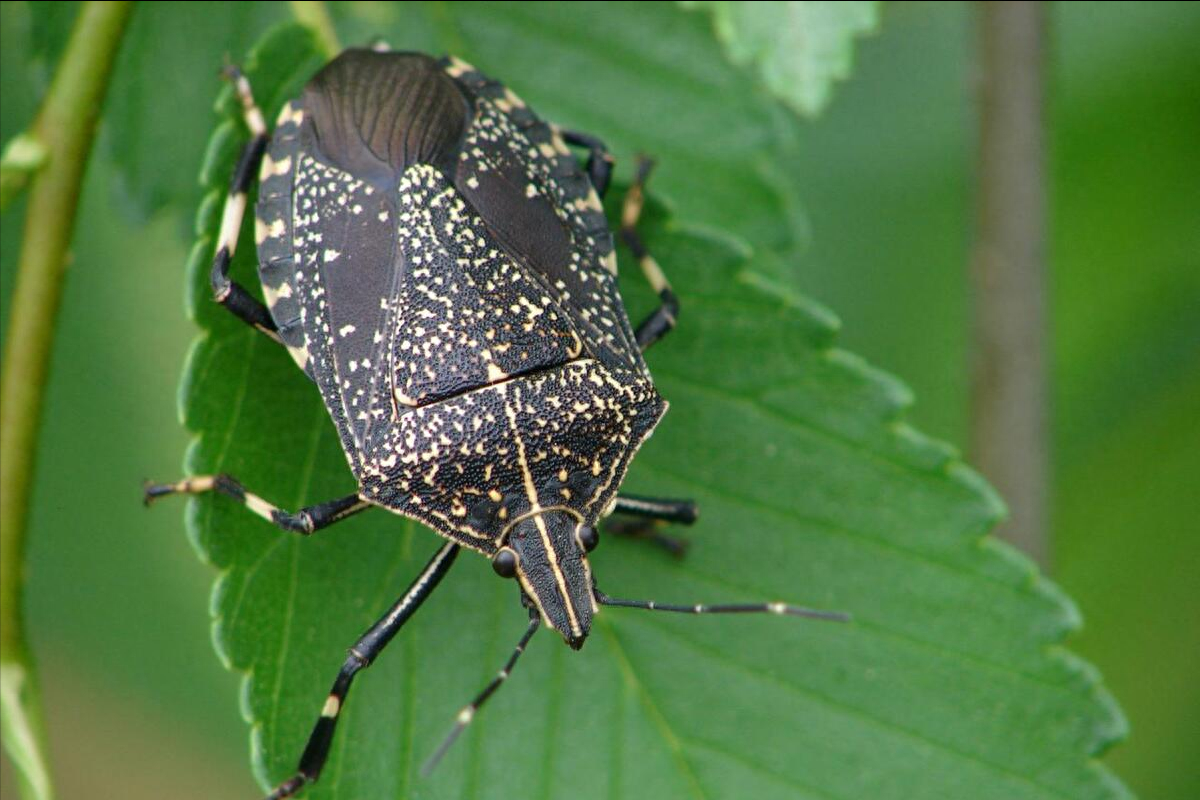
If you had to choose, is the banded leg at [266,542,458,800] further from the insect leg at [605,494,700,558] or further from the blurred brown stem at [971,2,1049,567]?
the blurred brown stem at [971,2,1049,567]

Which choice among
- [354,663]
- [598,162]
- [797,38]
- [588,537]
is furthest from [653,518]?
[797,38]

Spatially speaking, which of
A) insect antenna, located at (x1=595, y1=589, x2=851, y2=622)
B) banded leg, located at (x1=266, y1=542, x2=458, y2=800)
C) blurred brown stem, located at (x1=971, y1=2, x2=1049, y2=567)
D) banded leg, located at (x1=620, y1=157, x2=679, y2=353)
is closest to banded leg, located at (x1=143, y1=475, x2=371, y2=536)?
banded leg, located at (x1=266, y1=542, x2=458, y2=800)

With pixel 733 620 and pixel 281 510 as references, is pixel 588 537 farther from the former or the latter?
pixel 281 510

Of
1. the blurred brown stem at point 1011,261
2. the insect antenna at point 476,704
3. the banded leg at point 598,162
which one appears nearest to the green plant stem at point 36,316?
the insect antenna at point 476,704

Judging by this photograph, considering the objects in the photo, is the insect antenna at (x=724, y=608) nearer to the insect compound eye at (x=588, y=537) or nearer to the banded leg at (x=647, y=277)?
the insect compound eye at (x=588, y=537)

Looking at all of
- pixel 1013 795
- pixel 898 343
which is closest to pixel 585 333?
pixel 1013 795
